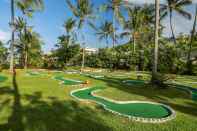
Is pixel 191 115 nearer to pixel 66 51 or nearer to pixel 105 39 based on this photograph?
pixel 66 51

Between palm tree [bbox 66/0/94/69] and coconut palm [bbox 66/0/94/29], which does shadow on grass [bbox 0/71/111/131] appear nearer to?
palm tree [bbox 66/0/94/69]

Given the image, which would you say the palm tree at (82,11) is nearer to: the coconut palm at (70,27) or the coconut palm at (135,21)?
the coconut palm at (70,27)

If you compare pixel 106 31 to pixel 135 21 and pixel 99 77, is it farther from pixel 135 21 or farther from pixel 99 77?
pixel 99 77

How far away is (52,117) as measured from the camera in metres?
7.09

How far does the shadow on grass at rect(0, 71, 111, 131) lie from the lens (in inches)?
244

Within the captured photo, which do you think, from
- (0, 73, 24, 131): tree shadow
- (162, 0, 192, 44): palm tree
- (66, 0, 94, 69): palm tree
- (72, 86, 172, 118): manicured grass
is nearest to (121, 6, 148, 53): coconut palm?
(162, 0, 192, 44): palm tree

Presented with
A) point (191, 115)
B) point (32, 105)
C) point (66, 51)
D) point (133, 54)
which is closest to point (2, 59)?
point (66, 51)

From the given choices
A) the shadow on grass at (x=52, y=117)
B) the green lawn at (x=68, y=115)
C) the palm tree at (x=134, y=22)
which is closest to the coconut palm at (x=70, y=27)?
the palm tree at (x=134, y=22)

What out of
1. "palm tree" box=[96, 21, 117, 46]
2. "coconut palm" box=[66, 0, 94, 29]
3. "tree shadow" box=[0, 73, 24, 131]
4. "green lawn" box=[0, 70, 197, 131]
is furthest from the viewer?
"palm tree" box=[96, 21, 117, 46]

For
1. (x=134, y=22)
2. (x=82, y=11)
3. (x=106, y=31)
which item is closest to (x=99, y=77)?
(x=82, y=11)

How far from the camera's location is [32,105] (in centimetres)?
852

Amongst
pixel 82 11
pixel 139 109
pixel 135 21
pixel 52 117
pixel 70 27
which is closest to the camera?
pixel 52 117

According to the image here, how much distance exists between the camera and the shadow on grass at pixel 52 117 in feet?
20.4

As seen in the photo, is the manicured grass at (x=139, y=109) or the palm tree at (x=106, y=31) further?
the palm tree at (x=106, y=31)
